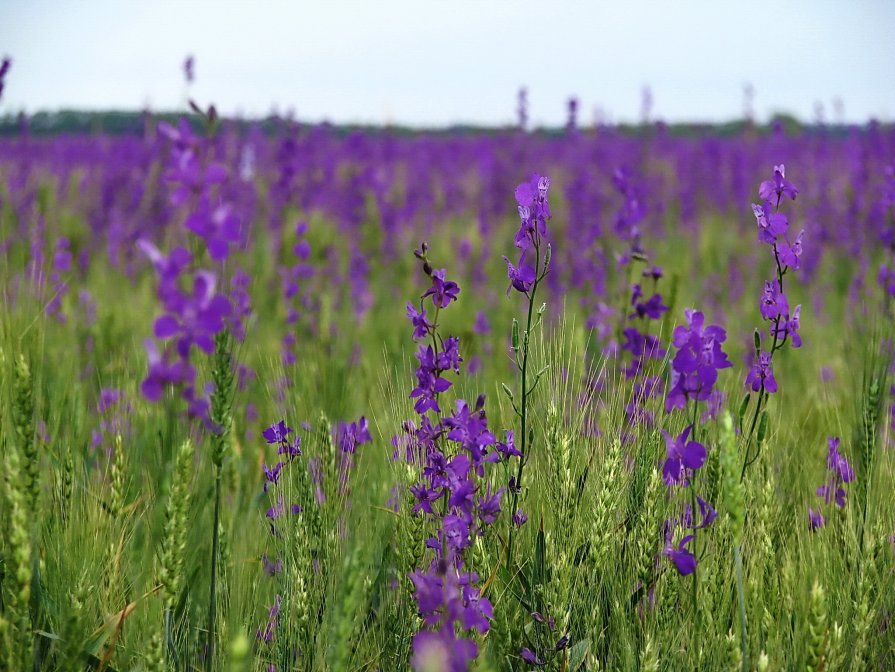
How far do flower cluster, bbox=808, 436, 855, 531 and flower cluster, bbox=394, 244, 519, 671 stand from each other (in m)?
0.77

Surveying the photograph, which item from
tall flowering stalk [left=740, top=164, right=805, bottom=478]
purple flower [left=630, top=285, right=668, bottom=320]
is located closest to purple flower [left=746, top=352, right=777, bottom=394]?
tall flowering stalk [left=740, top=164, right=805, bottom=478]

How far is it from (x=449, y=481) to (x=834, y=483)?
1027 millimetres

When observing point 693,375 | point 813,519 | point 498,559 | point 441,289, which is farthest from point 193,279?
point 813,519

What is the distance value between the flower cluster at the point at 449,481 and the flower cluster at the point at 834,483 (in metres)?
0.77

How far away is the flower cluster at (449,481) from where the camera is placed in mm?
1222

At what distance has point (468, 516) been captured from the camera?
1.35 meters

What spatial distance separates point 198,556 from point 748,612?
1166 millimetres

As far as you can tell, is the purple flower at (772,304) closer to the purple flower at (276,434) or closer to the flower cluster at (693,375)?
the flower cluster at (693,375)

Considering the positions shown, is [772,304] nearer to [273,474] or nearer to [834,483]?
[834,483]

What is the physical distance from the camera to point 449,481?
136cm

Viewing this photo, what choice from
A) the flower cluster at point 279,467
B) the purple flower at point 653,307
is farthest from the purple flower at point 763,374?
the purple flower at point 653,307

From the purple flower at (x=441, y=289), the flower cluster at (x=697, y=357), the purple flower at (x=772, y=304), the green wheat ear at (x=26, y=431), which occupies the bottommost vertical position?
the green wheat ear at (x=26, y=431)

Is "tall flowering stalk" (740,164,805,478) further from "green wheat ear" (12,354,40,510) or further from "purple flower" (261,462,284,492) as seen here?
"green wheat ear" (12,354,40,510)

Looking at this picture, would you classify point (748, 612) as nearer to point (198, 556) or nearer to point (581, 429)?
point (581, 429)
